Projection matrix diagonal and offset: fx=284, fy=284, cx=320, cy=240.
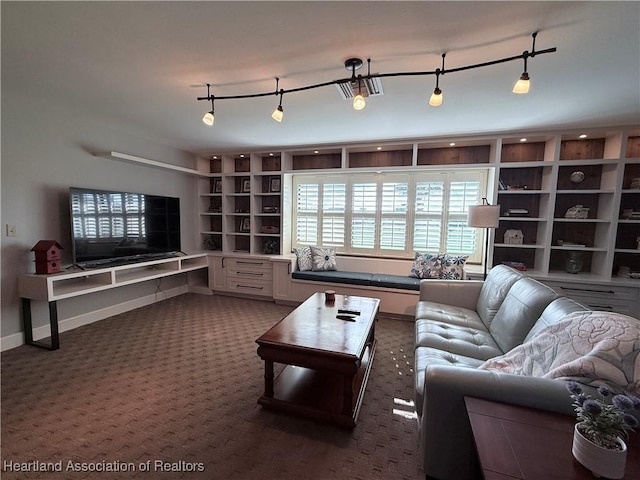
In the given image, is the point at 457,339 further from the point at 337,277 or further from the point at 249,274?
the point at 249,274

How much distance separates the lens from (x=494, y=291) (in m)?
2.52

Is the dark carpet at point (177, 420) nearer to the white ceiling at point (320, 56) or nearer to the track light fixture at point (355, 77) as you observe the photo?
the track light fixture at point (355, 77)

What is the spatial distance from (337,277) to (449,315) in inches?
66.7

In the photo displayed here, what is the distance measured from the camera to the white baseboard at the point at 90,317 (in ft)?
8.98

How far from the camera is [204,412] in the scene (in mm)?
1911

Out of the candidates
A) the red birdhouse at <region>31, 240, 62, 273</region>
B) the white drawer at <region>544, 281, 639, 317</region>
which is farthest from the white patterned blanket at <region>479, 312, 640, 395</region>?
the red birdhouse at <region>31, 240, 62, 273</region>

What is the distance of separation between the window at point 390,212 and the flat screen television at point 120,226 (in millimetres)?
1971

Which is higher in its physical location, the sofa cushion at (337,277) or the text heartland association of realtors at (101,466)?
the sofa cushion at (337,277)

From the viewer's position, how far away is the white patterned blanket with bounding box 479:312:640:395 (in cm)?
105

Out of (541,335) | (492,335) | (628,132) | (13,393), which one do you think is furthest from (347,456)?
(628,132)

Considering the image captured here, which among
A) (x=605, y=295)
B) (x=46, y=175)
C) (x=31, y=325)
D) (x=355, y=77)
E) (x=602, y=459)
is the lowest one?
(x=31, y=325)

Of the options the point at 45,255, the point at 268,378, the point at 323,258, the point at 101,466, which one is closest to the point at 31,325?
the point at 45,255

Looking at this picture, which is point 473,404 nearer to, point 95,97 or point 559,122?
point 559,122

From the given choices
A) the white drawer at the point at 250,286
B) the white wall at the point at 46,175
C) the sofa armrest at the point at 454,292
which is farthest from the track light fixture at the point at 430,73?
the white drawer at the point at 250,286
